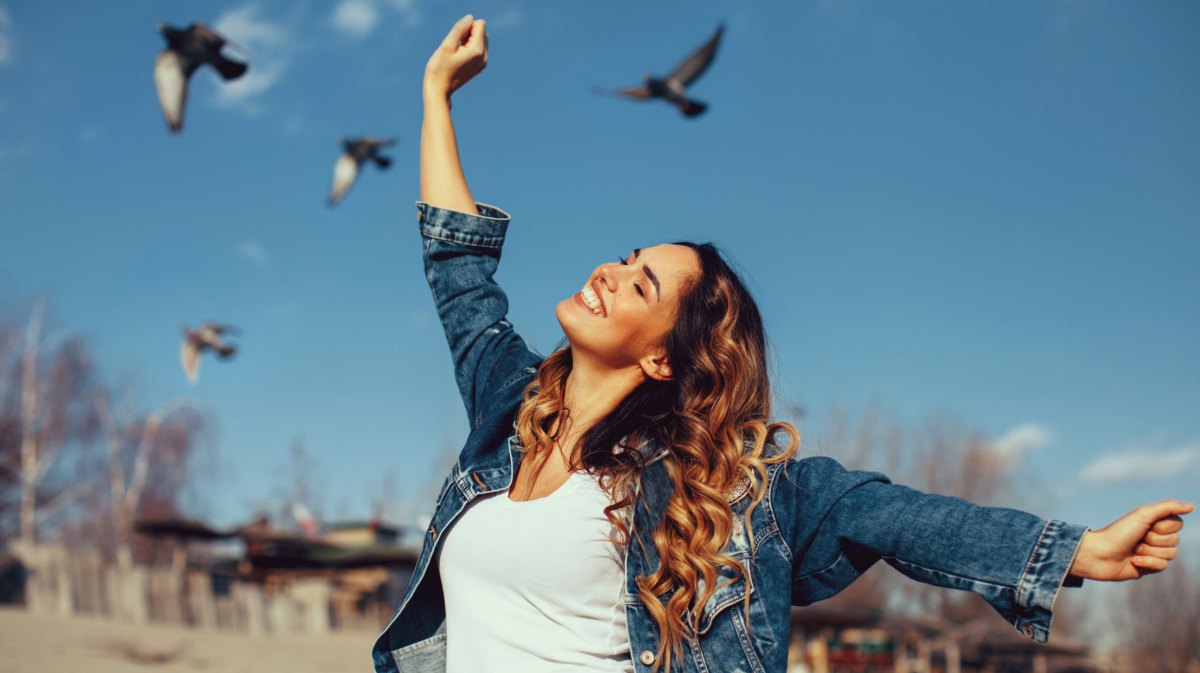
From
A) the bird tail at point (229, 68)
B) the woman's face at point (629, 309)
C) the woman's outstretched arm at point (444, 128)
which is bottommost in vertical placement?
the woman's face at point (629, 309)

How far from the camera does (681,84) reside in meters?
9.84

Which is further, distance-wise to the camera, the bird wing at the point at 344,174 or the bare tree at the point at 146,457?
the bare tree at the point at 146,457

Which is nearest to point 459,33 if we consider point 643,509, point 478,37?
point 478,37

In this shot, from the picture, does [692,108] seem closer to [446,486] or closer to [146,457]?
[446,486]

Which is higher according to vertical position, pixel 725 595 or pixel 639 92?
pixel 639 92

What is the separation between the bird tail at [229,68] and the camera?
20.5 ft

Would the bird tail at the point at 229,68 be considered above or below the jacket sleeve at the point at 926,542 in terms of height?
above

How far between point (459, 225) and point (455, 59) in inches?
16.9

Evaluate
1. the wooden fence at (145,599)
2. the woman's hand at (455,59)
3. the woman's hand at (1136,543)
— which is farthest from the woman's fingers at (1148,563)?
the wooden fence at (145,599)

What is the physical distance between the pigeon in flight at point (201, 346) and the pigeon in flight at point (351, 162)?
617 centimetres

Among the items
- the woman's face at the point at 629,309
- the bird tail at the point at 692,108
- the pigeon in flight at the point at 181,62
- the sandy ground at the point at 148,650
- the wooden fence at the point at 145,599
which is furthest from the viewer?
the wooden fence at the point at 145,599

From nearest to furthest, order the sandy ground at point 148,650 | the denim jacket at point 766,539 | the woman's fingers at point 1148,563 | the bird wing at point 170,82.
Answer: the woman's fingers at point 1148,563, the denim jacket at point 766,539, the bird wing at point 170,82, the sandy ground at point 148,650

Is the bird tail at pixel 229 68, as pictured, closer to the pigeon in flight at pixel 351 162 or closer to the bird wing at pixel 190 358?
the pigeon in flight at pixel 351 162

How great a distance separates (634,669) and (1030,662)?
3441cm
